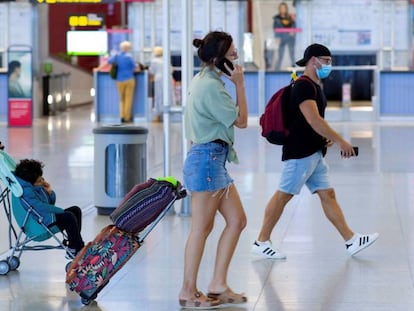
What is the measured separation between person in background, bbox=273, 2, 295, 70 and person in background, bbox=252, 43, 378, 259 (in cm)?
1856

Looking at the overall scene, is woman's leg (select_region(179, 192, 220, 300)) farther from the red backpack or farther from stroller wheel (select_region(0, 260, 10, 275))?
stroller wheel (select_region(0, 260, 10, 275))

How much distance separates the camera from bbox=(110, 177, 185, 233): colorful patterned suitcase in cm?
750

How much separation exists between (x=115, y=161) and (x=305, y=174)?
3102 mm

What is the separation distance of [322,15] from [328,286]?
20.4 metres

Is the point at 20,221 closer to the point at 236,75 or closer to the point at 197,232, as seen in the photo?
the point at 197,232

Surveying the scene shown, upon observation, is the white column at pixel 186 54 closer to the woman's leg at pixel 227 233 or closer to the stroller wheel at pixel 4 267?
the stroller wheel at pixel 4 267

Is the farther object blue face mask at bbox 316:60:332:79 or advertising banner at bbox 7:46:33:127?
advertising banner at bbox 7:46:33:127

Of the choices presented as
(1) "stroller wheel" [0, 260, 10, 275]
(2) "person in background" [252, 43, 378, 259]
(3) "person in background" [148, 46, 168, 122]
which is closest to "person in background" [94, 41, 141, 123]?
(3) "person in background" [148, 46, 168, 122]

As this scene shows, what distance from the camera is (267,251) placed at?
9391 mm

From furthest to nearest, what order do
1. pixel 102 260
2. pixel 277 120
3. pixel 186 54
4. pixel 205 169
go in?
pixel 186 54
pixel 277 120
pixel 102 260
pixel 205 169

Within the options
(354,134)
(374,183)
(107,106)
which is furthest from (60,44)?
(374,183)

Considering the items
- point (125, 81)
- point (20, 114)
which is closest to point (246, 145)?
point (125, 81)

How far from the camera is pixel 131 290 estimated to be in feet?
26.9

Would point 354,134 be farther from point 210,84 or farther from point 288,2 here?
point 210,84
